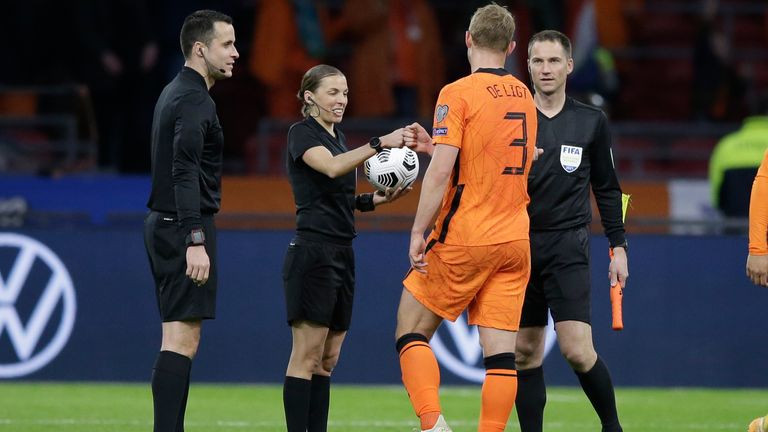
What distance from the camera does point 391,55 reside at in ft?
49.3

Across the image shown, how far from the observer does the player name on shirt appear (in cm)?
717

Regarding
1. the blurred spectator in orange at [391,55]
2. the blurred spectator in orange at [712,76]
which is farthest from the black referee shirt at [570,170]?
the blurred spectator in orange at [712,76]

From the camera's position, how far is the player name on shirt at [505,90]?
717 cm

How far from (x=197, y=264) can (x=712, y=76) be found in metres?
9.99

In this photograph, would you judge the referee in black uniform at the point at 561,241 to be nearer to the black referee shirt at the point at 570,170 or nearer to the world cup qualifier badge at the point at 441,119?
the black referee shirt at the point at 570,170

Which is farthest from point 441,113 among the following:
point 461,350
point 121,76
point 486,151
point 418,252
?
point 121,76

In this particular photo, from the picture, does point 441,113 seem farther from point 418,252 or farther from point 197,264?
point 197,264

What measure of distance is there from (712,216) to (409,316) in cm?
722

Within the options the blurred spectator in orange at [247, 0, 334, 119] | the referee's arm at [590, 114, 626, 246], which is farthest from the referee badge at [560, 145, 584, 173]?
the blurred spectator in orange at [247, 0, 334, 119]

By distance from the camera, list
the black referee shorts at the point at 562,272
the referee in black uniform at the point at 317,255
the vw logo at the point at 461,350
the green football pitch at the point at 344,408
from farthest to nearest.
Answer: the vw logo at the point at 461,350 < the green football pitch at the point at 344,408 < the black referee shorts at the point at 562,272 < the referee in black uniform at the point at 317,255

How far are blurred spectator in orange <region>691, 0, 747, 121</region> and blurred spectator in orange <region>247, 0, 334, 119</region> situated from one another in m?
4.23

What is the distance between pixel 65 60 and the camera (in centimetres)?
1531

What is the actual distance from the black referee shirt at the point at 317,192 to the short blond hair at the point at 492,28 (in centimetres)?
112

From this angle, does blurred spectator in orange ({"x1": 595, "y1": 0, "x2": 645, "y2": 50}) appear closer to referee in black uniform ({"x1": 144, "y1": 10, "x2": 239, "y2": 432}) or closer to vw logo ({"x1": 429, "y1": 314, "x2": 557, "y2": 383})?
vw logo ({"x1": 429, "y1": 314, "x2": 557, "y2": 383})
